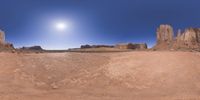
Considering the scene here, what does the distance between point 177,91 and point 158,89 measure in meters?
1.60

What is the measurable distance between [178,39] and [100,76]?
5562cm

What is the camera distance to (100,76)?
31562 millimetres

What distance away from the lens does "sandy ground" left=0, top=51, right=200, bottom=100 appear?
26500 mm

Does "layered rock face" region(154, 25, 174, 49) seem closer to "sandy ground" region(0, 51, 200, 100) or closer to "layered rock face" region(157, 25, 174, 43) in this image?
"layered rock face" region(157, 25, 174, 43)

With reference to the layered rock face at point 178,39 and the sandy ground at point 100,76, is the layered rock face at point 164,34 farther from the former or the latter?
the sandy ground at point 100,76

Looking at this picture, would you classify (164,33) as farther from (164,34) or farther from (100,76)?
(100,76)

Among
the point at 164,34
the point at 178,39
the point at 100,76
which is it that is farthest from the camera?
the point at 164,34

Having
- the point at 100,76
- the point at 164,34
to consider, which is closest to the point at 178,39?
the point at 164,34

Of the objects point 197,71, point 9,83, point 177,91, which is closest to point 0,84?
point 9,83

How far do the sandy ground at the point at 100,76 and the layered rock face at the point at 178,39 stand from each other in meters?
42.1

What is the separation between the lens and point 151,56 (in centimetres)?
3578

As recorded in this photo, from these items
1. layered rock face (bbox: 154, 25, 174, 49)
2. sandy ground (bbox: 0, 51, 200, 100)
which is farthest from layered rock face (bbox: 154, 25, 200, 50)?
sandy ground (bbox: 0, 51, 200, 100)

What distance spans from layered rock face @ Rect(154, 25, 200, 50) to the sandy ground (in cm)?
4209

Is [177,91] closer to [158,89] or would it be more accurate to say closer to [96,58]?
[158,89]
